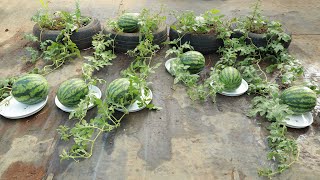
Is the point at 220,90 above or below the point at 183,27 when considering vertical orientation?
below

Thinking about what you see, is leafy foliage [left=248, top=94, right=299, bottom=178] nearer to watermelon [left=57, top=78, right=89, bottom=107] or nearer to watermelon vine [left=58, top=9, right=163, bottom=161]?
watermelon vine [left=58, top=9, right=163, bottom=161]

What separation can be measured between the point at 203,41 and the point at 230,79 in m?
1.07

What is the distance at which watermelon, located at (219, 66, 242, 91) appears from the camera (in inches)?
137

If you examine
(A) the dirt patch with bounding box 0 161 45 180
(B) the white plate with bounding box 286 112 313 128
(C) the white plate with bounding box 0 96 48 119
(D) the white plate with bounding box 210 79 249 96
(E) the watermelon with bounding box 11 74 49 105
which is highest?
(E) the watermelon with bounding box 11 74 49 105

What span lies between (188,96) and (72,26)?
2.21 meters

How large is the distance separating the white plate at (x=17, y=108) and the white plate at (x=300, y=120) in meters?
2.95

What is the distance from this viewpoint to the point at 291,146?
2.73m

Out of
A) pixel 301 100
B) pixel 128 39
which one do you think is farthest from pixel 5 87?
pixel 301 100

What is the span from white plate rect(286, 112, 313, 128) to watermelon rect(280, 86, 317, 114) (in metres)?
0.07

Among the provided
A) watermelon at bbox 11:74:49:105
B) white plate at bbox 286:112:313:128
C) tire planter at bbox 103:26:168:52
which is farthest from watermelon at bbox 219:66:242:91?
watermelon at bbox 11:74:49:105

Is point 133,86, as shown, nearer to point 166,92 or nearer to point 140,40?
point 166,92

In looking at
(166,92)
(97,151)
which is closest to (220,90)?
(166,92)

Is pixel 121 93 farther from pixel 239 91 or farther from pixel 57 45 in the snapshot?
pixel 57 45

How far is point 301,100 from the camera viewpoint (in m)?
3.10
